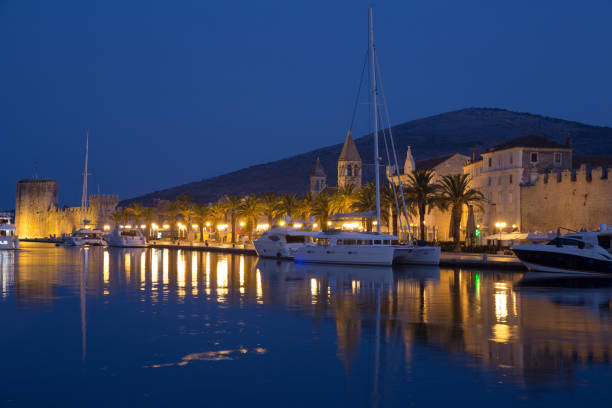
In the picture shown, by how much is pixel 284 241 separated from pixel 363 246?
11047 mm

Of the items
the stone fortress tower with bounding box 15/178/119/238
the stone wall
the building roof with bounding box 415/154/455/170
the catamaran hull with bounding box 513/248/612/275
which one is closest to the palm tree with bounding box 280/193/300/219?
the building roof with bounding box 415/154/455/170

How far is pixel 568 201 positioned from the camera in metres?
47.7

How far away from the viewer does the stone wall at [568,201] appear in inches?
1759

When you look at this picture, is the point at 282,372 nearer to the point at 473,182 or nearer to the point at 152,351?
the point at 152,351

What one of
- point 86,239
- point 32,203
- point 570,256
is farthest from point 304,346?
point 32,203

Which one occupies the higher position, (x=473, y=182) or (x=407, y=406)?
(x=473, y=182)

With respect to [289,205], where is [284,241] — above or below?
below

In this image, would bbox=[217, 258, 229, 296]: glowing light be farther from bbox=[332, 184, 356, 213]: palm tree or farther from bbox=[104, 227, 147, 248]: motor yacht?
bbox=[104, 227, 147, 248]: motor yacht

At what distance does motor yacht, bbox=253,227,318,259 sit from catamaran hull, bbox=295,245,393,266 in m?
5.34

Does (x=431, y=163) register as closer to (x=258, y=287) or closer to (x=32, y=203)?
(x=258, y=287)

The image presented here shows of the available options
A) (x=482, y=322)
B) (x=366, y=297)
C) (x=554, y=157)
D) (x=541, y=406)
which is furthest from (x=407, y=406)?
(x=554, y=157)

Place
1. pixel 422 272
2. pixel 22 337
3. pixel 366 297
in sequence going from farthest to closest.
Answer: pixel 422 272
pixel 366 297
pixel 22 337

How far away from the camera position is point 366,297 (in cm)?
2273

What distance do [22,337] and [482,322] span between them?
32.4 feet
